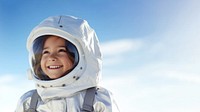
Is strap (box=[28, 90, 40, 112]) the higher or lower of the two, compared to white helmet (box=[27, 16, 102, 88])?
lower

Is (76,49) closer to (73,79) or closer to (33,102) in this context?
(73,79)

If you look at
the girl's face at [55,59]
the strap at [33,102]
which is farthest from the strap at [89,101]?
the strap at [33,102]

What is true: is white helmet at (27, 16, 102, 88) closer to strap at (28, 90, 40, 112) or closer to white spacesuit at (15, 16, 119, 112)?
white spacesuit at (15, 16, 119, 112)

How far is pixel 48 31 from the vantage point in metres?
3.14

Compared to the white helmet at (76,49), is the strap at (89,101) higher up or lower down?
lower down

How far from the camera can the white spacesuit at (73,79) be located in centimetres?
300

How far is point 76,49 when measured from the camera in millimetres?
3109

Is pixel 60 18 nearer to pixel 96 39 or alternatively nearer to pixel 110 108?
pixel 96 39

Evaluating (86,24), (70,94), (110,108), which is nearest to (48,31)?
(86,24)

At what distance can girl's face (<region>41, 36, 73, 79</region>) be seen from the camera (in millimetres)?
3066

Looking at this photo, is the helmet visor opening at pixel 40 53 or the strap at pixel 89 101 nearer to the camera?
the strap at pixel 89 101

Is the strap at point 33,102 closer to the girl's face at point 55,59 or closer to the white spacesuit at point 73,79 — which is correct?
the white spacesuit at point 73,79

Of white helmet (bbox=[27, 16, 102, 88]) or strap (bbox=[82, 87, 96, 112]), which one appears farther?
white helmet (bbox=[27, 16, 102, 88])

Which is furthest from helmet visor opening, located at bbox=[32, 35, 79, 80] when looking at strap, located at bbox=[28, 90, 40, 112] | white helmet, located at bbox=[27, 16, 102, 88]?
strap, located at bbox=[28, 90, 40, 112]
